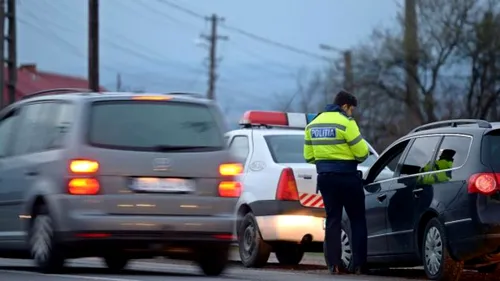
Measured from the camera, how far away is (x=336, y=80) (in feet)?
189

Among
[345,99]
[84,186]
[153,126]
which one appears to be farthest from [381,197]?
[84,186]

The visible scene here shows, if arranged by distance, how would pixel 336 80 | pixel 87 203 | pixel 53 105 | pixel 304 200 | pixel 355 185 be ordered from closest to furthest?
pixel 87 203 < pixel 53 105 < pixel 355 185 < pixel 304 200 < pixel 336 80

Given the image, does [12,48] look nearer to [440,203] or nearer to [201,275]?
[201,275]

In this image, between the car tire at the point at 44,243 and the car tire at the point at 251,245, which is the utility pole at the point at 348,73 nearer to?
the car tire at the point at 251,245

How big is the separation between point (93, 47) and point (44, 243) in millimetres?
17400

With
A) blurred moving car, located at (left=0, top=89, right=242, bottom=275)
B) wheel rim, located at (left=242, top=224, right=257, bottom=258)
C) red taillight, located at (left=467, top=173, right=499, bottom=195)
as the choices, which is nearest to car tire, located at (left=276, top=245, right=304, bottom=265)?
wheel rim, located at (left=242, top=224, right=257, bottom=258)

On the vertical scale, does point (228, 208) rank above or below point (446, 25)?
below

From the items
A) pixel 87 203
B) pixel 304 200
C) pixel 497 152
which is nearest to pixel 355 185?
pixel 304 200

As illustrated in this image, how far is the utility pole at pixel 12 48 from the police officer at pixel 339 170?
75.1ft

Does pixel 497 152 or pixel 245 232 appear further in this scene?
pixel 245 232

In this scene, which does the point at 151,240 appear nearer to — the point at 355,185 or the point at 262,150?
the point at 355,185

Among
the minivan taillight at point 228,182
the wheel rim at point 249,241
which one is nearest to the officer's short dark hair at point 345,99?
the minivan taillight at point 228,182

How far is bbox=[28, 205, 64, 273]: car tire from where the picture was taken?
11.7 meters

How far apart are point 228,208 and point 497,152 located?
8.21 ft
